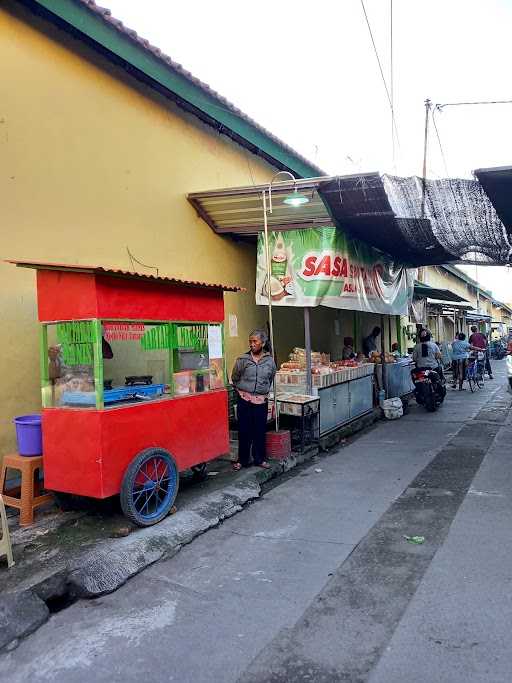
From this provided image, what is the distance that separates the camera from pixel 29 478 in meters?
4.82

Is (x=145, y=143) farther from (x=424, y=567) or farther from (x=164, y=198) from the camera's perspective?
(x=424, y=567)

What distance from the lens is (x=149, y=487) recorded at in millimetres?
4918

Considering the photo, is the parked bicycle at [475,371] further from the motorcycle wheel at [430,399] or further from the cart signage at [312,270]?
the cart signage at [312,270]

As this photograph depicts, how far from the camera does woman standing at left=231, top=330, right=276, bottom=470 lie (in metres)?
6.66

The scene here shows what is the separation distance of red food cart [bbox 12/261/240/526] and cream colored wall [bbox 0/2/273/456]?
2.48 ft

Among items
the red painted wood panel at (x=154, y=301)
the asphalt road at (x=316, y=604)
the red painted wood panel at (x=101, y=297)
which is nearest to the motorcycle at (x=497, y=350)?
the asphalt road at (x=316, y=604)

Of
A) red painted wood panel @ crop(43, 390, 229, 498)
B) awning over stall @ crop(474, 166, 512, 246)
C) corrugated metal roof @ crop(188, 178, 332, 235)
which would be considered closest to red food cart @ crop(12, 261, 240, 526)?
red painted wood panel @ crop(43, 390, 229, 498)

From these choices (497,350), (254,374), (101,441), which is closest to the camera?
(101,441)

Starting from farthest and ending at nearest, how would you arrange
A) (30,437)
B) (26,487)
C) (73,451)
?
1. (30,437)
2. (26,487)
3. (73,451)

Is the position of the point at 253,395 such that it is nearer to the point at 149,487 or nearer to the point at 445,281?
the point at 149,487

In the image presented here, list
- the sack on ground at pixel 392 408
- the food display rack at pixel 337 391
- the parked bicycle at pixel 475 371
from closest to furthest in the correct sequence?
1. the food display rack at pixel 337 391
2. the sack on ground at pixel 392 408
3. the parked bicycle at pixel 475 371

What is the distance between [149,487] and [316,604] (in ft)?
6.45

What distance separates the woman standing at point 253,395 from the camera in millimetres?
6656

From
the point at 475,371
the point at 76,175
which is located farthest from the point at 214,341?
the point at 475,371
